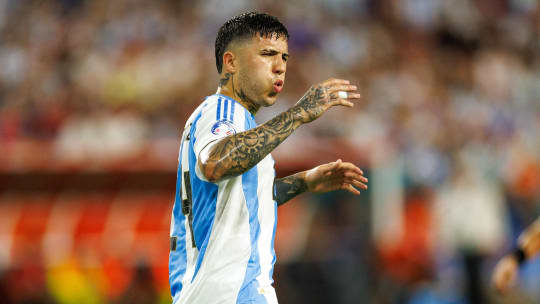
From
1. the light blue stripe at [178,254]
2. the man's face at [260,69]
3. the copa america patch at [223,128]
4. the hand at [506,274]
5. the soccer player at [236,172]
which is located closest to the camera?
the soccer player at [236,172]

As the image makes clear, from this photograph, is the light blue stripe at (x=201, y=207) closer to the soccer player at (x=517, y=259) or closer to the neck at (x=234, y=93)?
the neck at (x=234, y=93)

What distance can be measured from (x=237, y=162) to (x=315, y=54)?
14.0m

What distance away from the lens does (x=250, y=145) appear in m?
4.19

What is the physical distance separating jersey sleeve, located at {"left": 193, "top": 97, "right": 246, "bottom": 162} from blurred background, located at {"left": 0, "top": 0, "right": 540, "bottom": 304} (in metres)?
7.20

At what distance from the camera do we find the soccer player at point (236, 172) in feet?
13.9

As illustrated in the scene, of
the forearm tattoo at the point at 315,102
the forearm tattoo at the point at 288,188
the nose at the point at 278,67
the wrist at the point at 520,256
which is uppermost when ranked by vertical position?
the nose at the point at 278,67

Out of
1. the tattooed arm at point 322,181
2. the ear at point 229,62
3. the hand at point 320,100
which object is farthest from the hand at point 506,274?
the ear at point 229,62

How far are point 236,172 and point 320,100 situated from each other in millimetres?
650

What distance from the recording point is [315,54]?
17875 millimetres

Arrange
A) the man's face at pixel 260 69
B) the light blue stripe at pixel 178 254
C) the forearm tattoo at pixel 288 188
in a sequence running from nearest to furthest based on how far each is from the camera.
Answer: the light blue stripe at pixel 178 254 → the man's face at pixel 260 69 → the forearm tattoo at pixel 288 188

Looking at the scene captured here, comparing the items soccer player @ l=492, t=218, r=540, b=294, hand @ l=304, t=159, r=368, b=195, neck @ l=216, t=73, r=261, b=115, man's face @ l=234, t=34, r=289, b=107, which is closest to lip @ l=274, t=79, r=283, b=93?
man's face @ l=234, t=34, r=289, b=107

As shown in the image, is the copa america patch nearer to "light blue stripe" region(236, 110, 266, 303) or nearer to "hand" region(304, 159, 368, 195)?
"light blue stripe" region(236, 110, 266, 303)

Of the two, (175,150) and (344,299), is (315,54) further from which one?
(344,299)

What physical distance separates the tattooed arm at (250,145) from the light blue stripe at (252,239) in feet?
1.12
